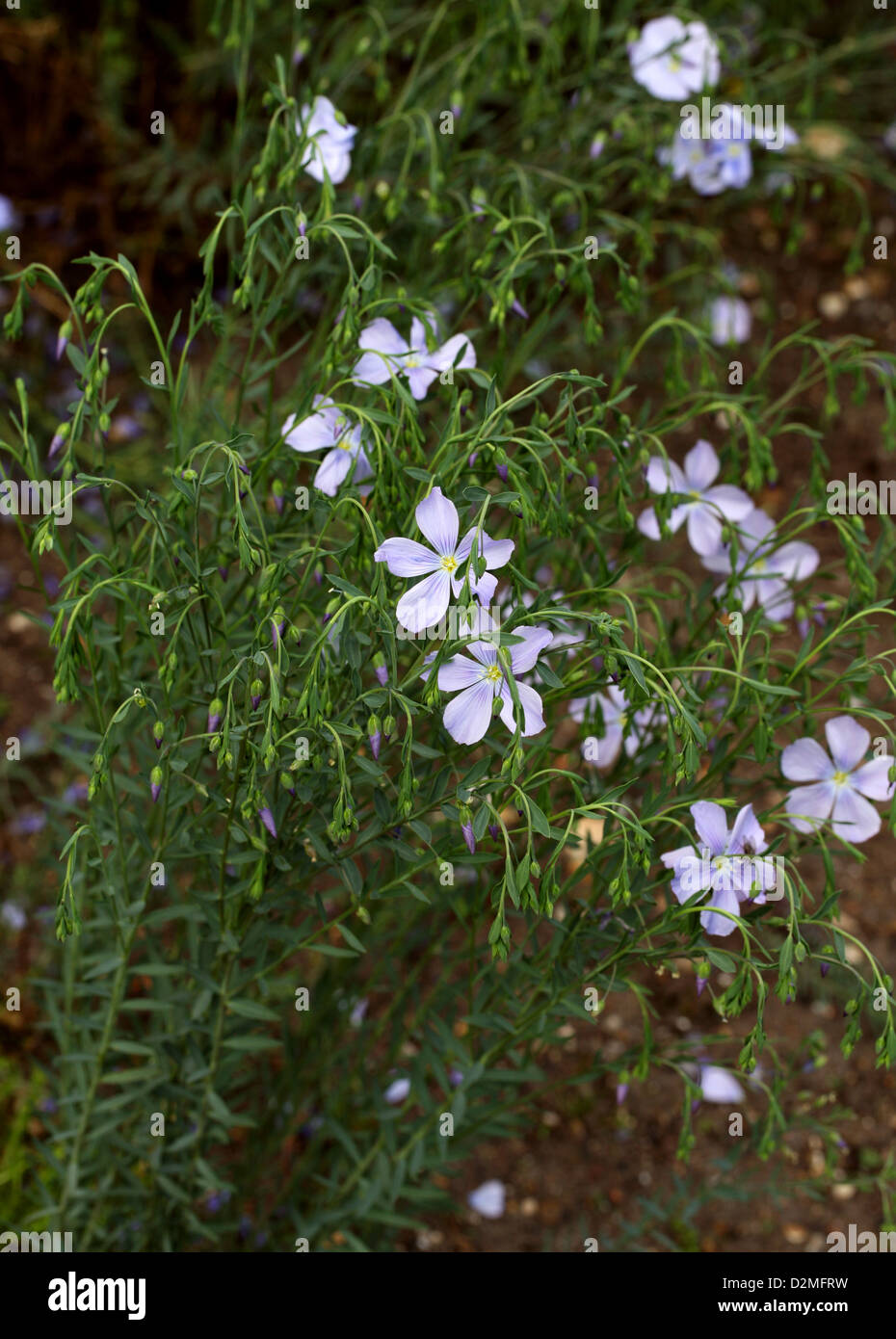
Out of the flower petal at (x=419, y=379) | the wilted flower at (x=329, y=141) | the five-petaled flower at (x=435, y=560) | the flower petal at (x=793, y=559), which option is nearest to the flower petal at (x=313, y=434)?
the flower petal at (x=419, y=379)

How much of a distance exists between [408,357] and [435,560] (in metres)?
0.47

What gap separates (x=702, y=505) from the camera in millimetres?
2113

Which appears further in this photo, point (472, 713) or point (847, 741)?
point (847, 741)

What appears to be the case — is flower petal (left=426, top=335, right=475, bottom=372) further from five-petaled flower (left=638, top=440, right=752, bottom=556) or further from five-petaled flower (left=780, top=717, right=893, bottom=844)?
five-petaled flower (left=780, top=717, right=893, bottom=844)

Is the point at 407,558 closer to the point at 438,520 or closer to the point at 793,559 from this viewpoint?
the point at 438,520

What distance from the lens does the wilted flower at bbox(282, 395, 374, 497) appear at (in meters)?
1.78

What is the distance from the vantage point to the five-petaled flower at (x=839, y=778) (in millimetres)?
1831

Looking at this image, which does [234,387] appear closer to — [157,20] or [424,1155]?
[157,20]

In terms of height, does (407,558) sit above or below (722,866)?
above

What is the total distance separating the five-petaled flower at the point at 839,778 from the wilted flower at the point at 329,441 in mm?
710

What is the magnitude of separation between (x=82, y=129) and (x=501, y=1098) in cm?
332

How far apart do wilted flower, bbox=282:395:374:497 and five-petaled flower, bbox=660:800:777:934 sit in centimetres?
63

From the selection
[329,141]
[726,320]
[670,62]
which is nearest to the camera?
[329,141]

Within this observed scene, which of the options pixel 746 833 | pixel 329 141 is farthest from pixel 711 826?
pixel 329 141
